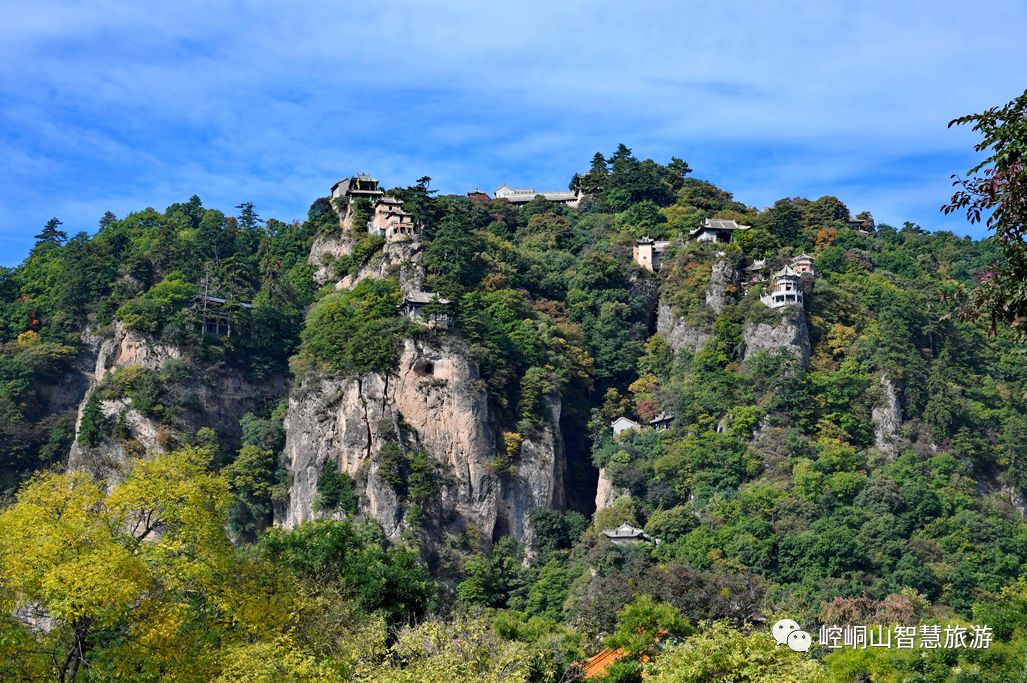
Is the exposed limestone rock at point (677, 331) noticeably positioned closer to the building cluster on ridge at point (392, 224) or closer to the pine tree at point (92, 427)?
the building cluster on ridge at point (392, 224)

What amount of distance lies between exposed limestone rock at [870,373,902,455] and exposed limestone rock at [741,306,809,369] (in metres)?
4.04

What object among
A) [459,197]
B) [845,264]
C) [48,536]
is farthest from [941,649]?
[459,197]

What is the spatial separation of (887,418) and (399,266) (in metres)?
24.9

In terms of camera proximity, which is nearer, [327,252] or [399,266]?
[399,266]

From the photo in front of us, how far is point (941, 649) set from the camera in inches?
1388

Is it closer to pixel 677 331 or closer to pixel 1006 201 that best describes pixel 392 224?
pixel 677 331

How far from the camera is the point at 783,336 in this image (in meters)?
68.6

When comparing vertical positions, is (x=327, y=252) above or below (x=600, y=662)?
above

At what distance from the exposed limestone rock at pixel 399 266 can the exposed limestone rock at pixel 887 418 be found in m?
22.5

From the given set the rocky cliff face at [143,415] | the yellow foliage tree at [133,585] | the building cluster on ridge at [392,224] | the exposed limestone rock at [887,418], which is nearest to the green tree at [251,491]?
the rocky cliff face at [143,415]

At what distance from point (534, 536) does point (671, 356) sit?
570 inches

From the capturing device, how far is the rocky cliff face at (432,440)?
64875mm

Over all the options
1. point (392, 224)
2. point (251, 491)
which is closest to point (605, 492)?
point (251, 491)

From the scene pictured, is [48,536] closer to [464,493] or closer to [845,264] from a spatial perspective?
[464,493]
